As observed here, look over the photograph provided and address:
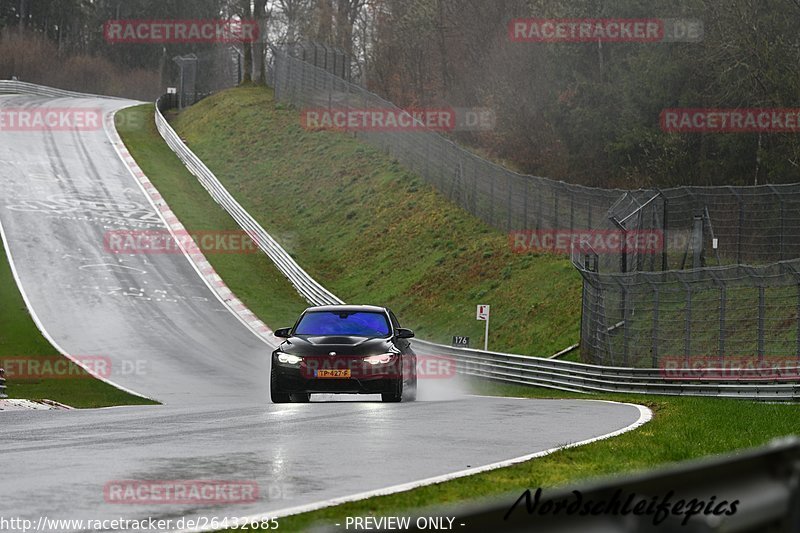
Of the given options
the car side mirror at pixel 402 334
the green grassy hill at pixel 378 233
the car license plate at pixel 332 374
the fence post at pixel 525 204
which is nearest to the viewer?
the car license plate at pixel 332 374

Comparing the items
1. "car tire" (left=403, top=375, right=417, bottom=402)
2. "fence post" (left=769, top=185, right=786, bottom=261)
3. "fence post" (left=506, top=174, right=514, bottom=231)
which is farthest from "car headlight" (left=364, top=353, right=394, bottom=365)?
"fence post" (left=506, top=174, right=514, bottom=231)

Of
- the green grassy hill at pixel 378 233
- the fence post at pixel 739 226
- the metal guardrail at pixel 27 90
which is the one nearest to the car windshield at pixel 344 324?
the fence post at pixel 739 226

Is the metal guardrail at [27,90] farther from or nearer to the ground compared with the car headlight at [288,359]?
farther from the ground

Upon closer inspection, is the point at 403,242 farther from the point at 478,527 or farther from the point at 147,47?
the point at 147,47

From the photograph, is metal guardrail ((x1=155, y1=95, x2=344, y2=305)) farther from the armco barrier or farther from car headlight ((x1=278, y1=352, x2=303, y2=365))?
car headlight ((x1=278, y1=352, x2=303, y2=365))

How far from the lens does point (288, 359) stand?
17.1 m

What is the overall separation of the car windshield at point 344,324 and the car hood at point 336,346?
1.63 feet

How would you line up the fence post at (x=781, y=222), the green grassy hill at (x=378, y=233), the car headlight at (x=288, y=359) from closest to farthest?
1. the car headlight at (x=288, y=359)
2. the fence post at (x=781, y=222)
3. the green grassy hill at (x=378, y=233)

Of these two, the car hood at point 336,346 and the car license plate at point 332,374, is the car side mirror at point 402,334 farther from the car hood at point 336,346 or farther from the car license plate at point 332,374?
the car license plate at point 332,374

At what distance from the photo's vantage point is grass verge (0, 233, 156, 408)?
2422cm

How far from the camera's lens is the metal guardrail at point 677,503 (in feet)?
10.7

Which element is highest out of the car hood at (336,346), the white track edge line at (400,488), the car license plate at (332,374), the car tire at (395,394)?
the white track edge line at (400,488)

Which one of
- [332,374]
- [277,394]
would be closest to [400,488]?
[332,374]

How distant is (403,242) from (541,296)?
36.9 ft
